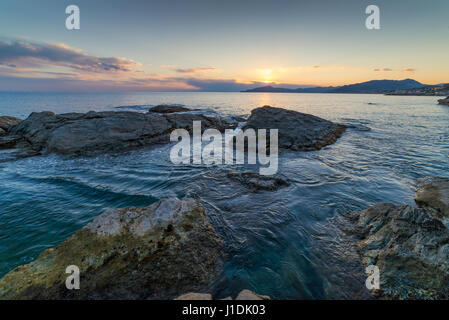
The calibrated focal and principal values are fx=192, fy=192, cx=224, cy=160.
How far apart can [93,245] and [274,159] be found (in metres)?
9.58

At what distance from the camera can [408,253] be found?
3639 mm

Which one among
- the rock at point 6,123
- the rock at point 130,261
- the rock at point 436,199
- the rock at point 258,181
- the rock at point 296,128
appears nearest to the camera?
the rock at point 130,261

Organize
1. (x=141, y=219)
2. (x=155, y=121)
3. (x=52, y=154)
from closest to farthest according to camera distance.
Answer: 1. (x=141, y=219)
2. (x=52, y=154)
3. (x=155, y=121)

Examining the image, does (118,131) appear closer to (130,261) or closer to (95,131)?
(95,131)

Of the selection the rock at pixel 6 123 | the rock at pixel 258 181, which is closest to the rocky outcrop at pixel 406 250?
the rock at pixel 258 181

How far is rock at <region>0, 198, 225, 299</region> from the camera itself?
3.18m

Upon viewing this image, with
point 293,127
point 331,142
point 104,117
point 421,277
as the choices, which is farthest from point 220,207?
point 104,117

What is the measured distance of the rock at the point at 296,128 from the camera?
13922 mm

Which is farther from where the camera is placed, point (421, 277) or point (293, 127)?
point (293, 127)

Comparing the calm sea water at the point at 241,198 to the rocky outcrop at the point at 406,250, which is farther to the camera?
the calm sea water at the point at 241,198

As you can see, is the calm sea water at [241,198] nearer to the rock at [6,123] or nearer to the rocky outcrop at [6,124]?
the rocky outcrop at [6,124]
